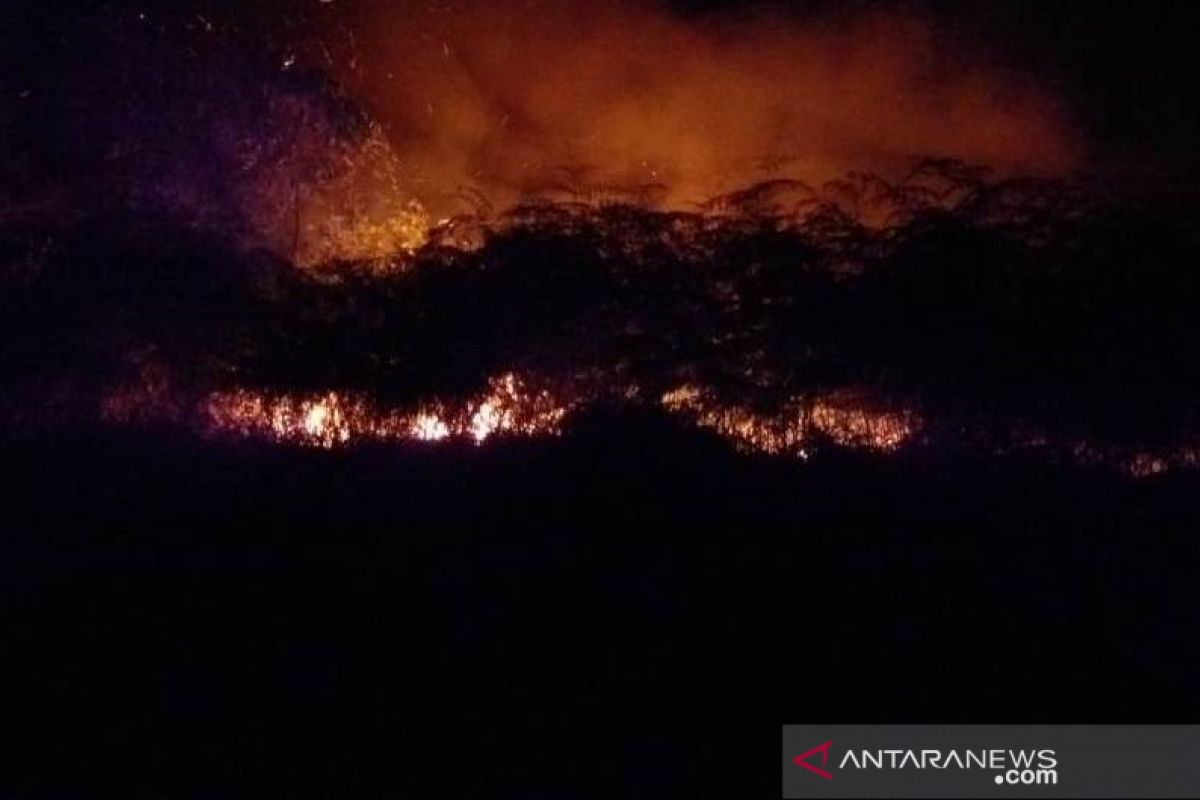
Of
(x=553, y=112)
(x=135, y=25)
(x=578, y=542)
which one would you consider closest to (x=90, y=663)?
(x=578, y=542)

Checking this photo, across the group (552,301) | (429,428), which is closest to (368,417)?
(429,428)

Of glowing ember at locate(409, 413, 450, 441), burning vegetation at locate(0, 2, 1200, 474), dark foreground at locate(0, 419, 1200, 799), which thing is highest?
burning vegetation at locate(0, 2, 1200, 474)

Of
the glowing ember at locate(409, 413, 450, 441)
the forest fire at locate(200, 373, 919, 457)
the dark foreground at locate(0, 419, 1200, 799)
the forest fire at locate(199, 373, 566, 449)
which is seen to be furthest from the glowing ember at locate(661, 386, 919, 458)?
the glowing ember at locate(409, 413, 450, 441)

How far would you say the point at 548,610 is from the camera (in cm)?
584

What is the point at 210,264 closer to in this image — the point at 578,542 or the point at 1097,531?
the point at 578,542

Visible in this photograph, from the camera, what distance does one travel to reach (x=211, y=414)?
7441 mm

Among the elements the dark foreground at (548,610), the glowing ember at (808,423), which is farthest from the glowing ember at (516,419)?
the dark foreground at (548,610)

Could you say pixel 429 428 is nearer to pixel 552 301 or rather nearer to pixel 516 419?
pixel 516 419

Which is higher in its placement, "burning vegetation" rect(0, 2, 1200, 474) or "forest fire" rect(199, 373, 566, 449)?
"burning vegetation" rect(0, 2, 1200, 474)

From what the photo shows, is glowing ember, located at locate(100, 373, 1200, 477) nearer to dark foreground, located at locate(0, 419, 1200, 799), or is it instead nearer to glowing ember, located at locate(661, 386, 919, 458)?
glowing ember, located at locate(661, 386, 919, 458)

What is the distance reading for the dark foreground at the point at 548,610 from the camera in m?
5.13

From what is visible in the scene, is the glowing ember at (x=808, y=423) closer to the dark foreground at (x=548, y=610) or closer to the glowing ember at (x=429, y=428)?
the dark foreground at (x=548, y=610)

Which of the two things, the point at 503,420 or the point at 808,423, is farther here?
the point at 503,420

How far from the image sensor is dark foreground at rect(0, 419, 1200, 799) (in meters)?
5.13
